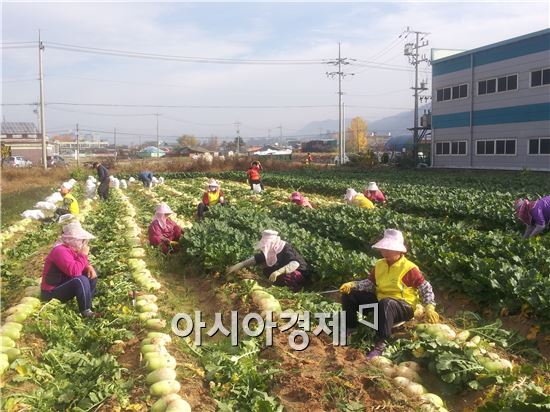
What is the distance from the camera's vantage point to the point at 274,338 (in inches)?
215

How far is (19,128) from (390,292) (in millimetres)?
109873

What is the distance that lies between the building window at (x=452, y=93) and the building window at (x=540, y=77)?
5.40 metres

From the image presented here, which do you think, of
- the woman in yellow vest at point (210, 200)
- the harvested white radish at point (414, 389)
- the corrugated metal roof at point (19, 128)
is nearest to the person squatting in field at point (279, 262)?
the harvested white radish at point (414, 389)

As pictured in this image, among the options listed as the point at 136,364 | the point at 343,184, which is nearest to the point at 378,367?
the point at 136,364

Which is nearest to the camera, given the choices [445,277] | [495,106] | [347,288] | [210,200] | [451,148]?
[347,288]

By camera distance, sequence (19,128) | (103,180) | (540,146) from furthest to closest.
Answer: (19,128) → (540,146) → (103,180)

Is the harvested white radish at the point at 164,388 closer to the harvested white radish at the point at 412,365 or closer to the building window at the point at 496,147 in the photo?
the harvested white radish at the point at 412,365

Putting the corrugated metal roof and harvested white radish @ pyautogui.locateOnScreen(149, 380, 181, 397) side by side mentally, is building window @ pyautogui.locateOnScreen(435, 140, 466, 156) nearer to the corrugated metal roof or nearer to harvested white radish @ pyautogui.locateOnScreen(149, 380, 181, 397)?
harvested white radish @ pyautogui.locateOnScreen(149, 380, 181, 397)

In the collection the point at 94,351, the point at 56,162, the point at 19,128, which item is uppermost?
the point at 19,128

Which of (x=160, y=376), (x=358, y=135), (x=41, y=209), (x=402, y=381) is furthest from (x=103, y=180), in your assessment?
(x=358, y=135)

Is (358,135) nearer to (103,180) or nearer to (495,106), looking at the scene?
(495,106)

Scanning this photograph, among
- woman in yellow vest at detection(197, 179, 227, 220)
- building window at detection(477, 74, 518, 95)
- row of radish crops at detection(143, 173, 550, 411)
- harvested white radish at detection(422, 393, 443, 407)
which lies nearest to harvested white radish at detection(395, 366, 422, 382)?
row of radish crops at detection(143, 173, 550, 411)

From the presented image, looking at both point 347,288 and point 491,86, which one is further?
point 491,86

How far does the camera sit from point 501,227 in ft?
39.2
